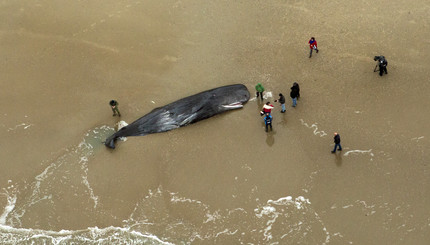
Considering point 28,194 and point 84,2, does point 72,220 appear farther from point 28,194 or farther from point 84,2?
point 84,2

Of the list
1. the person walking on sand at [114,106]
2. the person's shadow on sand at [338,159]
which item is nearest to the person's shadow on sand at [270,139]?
the person's shadow on sand at [338,159]

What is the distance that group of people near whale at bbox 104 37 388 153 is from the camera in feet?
49.6

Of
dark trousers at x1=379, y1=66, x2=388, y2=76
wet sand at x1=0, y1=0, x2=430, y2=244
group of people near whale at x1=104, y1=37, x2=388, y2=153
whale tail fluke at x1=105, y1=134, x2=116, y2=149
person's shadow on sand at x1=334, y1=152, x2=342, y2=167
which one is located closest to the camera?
wet sand at x1=0, y1=0, x2=430, y2=244

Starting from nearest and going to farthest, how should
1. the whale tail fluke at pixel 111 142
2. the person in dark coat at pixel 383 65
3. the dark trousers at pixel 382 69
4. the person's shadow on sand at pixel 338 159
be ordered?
1. the person's shadow on sand at pixel 338 159
2. the whale tail fluke at pixel 111 142
3. the person in dark coat at pixel 383 65
4. the dark trousers at pixel 382 69

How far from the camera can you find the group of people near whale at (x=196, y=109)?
1512cm

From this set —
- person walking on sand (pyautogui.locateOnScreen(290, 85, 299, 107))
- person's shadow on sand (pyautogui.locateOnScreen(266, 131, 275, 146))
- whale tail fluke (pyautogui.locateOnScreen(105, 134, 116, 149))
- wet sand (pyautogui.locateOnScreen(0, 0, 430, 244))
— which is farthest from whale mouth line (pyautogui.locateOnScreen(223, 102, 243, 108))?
whale tail fluke (pyautogui.locateOnScreen(105, 134, 116, 149))

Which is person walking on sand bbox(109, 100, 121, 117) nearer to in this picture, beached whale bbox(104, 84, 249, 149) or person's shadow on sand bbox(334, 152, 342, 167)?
beached whale bbox(104, 84, 249, 149)

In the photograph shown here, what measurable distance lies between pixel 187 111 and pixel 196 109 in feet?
1.22

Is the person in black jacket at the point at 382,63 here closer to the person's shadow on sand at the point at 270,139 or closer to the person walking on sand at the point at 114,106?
the person's shadow on sand at the point at 270,139

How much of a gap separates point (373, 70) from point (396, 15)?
4.19 m

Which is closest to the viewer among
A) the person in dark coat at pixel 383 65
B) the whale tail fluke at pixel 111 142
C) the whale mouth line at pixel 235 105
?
the whale tail fluke at pixel 111 142

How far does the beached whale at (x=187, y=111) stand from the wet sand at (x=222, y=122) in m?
0.31

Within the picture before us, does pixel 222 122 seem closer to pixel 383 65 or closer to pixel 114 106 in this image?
pixel 114 106

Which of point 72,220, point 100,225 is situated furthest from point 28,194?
point 100,225
